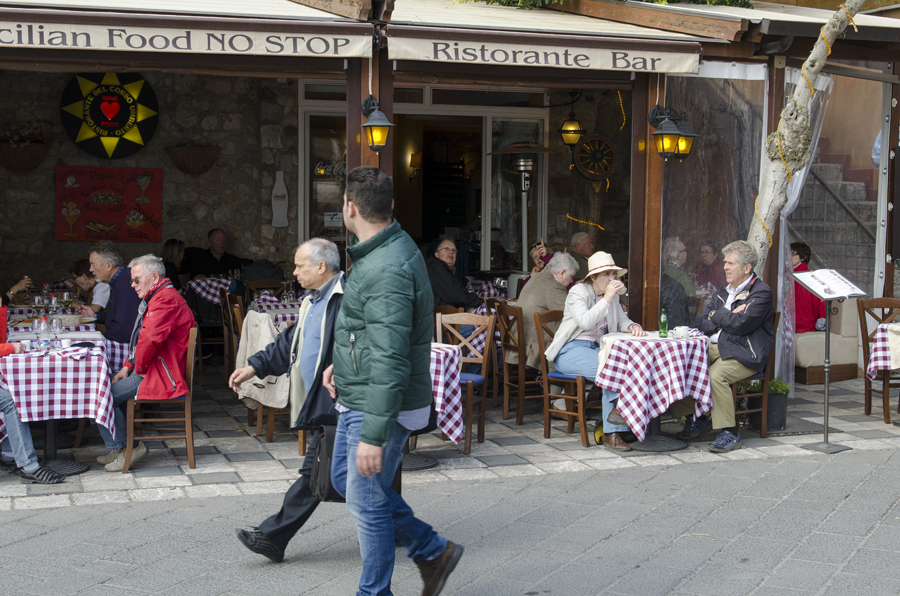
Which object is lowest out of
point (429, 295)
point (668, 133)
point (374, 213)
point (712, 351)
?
point (712, 351)

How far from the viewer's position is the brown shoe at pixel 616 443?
586 centimetres

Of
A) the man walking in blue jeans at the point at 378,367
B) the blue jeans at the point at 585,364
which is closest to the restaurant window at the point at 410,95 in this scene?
the blue jeans at the point at 585,364

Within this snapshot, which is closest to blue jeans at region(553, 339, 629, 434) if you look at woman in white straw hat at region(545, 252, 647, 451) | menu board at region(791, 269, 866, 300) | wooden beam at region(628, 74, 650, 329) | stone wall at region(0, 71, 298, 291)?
woman in white straw hat at region(545, 252, 647, 451)

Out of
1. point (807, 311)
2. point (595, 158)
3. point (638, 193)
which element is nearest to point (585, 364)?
point (638, 193)

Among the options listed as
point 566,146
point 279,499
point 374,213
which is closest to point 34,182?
point 566,146

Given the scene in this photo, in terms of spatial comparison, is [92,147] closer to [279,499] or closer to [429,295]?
[279,499]

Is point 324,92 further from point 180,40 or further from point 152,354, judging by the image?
point 152,354

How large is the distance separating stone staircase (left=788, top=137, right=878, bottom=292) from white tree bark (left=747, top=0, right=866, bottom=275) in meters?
2.45

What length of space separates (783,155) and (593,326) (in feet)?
6.09

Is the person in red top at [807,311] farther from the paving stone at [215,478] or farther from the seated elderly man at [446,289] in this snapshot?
the paving stone at [215,478]

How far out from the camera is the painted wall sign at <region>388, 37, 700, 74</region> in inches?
240

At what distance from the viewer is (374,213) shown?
308 centimetres

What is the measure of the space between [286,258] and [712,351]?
5.95 m

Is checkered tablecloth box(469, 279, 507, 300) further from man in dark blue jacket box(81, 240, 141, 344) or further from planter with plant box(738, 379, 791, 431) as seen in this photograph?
man in dark blue jacket box(81, 240, 141, 344)
